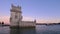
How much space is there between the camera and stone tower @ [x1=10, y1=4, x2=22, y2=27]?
5358cm

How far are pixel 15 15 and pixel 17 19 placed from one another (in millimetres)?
1813

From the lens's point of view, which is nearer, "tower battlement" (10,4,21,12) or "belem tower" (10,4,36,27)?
"belem tower" (10,4,36,27)

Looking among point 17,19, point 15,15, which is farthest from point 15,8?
point 17,19

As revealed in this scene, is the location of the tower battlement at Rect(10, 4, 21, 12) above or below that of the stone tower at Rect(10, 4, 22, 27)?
above

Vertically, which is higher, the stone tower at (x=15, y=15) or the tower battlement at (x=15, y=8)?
the tower battlement at (x=15, y=8)

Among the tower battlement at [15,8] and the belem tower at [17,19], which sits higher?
the tower battlement at [15,8]

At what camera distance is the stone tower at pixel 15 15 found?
5358cm

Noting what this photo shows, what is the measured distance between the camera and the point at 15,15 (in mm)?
54531

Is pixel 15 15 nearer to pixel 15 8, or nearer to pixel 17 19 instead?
pixel 17 19

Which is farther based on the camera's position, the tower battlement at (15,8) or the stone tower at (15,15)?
the tower battlement at (15,8)

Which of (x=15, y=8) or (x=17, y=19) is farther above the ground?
(x=15, y=8)

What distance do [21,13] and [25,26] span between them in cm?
607

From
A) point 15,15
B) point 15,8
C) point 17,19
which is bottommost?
point 17,19

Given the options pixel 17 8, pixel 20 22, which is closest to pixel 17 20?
pixel 20 22
